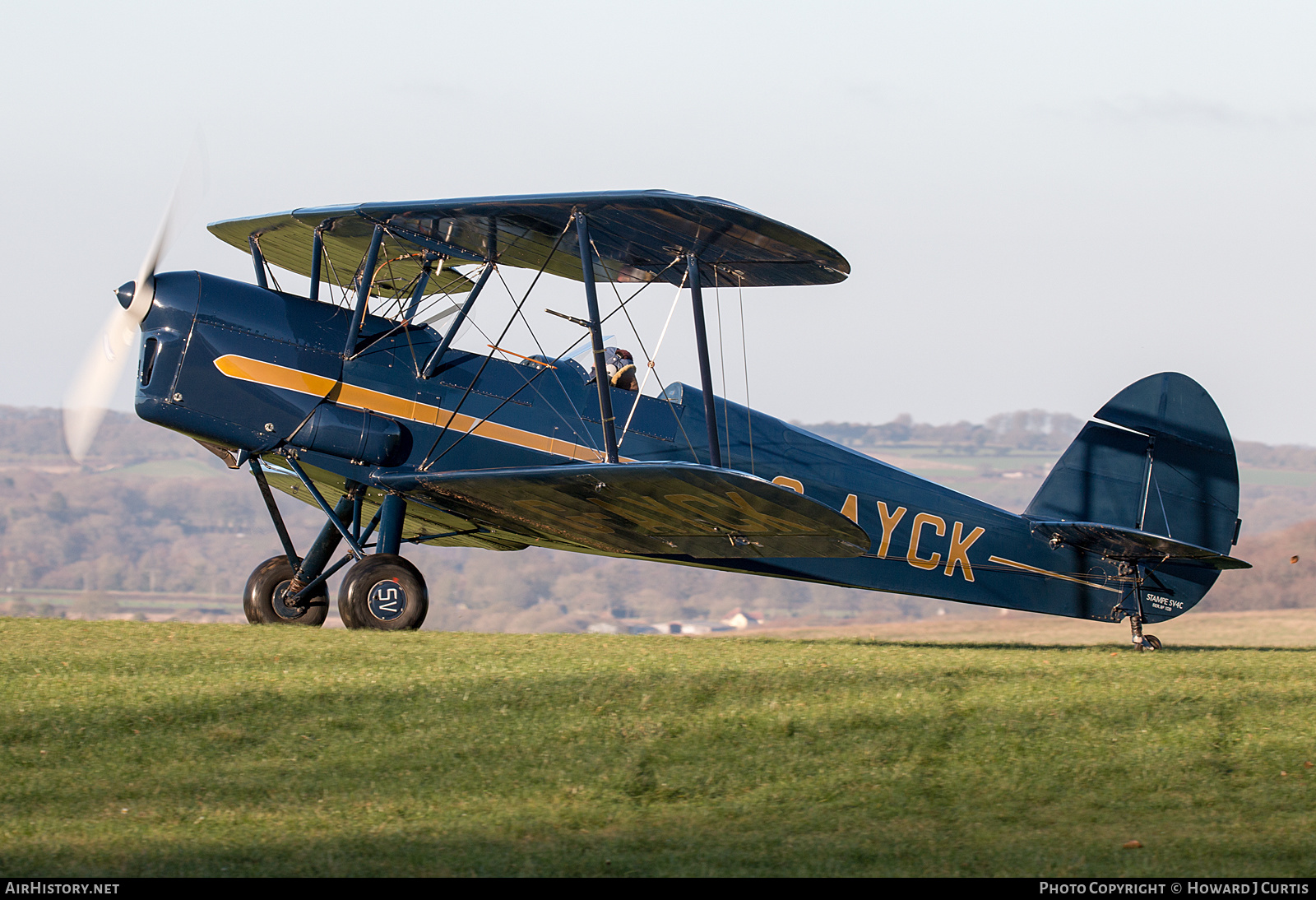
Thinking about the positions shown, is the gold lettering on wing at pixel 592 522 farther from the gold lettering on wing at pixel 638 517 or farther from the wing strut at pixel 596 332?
the wing strut at pixel 596 332

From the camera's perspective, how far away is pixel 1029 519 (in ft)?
35.4

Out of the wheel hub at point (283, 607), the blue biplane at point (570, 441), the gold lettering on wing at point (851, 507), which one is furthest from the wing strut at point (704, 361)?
the wheel hub at point (283, 607)

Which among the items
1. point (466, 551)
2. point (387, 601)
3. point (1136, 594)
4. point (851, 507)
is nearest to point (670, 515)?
point (387, 601)

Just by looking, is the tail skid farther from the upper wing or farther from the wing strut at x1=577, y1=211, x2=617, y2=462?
the wing strut at x1=577, y1=211, x2=617, y2=462

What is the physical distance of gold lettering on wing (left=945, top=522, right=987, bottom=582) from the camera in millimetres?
10562

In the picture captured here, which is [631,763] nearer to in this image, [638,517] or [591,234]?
[638,517]

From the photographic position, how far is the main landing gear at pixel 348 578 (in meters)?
8.70

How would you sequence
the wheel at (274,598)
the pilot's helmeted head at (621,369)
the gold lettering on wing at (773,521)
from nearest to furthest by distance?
the gold lettering on wing at (773,521) → the wheel at (274,598) → the pilot's helmeted head at (621,369)

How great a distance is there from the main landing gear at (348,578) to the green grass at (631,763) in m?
1.20

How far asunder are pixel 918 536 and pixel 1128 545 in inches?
64.7

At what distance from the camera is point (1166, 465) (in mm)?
10555

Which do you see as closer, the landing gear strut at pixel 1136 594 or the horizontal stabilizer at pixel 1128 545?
the horizontal stabilizer at pixel 1128 545

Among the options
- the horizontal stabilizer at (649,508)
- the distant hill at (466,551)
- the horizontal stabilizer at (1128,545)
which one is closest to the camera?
the horizontal stabilizer at (649,508)
